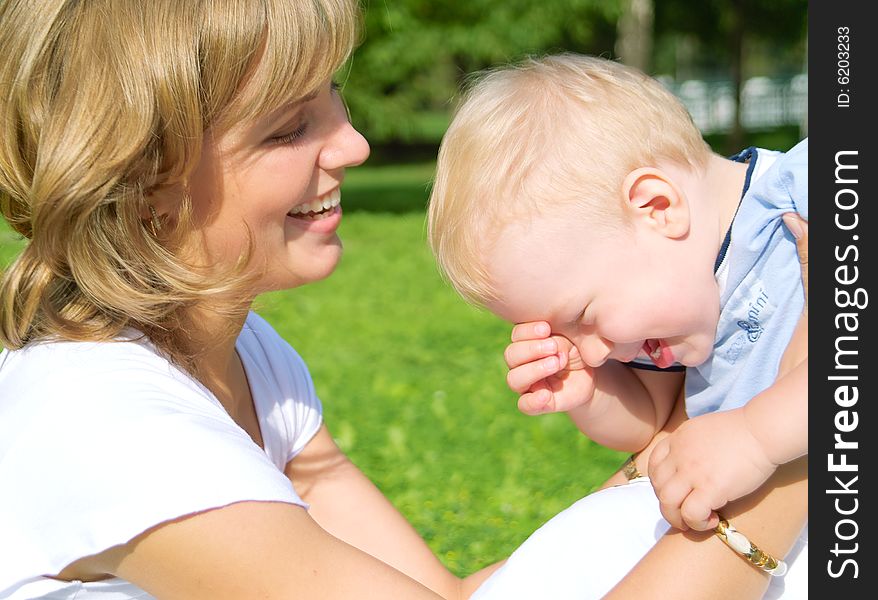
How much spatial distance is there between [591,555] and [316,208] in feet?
3.26

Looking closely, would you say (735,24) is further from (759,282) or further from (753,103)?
(759,282)

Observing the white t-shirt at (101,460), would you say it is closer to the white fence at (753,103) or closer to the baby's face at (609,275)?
the baby's face at (609,275)

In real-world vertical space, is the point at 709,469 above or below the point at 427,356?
above

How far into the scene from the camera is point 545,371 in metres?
2.36

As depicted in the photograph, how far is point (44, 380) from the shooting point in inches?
84.1

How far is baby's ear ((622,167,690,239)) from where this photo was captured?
7.30ft

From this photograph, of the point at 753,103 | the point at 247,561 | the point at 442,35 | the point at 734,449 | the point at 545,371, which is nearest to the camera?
the point at 734,449

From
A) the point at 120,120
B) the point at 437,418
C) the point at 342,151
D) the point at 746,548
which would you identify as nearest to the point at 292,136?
the point at 342,151

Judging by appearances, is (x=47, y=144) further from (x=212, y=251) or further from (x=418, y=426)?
(x=418, y=426)

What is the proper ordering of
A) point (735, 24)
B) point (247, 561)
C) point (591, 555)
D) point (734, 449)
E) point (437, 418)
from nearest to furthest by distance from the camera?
1. point (734, 449)
2. point (247, 561)
3. point (591, 555)
4. point (437, 418)
5. point (735, 24)

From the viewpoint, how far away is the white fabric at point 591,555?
212 cm

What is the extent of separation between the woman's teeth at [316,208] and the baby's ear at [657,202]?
0.71 m

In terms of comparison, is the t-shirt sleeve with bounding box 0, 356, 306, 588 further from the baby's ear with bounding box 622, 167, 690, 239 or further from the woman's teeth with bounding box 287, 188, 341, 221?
the baby's ear with bounding box 622, 167, 690, 239
